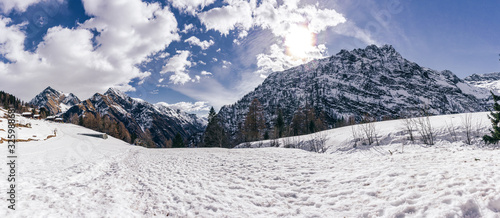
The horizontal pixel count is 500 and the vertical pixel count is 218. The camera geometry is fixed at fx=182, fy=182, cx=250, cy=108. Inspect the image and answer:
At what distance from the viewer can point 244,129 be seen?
163 feet

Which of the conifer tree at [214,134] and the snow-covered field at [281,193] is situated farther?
the conifer tree at [214,134]

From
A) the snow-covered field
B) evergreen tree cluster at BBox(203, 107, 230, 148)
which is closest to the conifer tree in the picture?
evergreen tree cluster at BBox(203, 107, 230, 148)

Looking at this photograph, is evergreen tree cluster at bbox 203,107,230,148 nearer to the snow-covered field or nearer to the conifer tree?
the conifer tree

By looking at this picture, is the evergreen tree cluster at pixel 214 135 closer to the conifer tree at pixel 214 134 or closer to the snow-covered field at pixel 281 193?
the conifer tree at pixel 214 134

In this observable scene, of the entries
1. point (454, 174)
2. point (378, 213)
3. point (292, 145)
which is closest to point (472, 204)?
point (378, 213)

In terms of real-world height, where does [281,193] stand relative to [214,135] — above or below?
below

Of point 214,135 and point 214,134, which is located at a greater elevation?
point 214,134

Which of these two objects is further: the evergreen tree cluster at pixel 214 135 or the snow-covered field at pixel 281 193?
the evergreen tree cluster at pixel 214 135

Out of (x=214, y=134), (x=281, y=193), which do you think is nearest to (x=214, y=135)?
(x=214, y=134)

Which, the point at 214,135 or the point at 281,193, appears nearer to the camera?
the point at 281,193

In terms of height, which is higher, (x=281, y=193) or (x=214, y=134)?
(x=214, y=134)

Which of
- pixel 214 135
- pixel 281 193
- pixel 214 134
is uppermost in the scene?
pixel 214 134

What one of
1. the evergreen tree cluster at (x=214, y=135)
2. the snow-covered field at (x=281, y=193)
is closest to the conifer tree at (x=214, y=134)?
the evergreen tree cluster at (x=214, y=135)

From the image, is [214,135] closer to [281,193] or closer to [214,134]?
[214,134]
